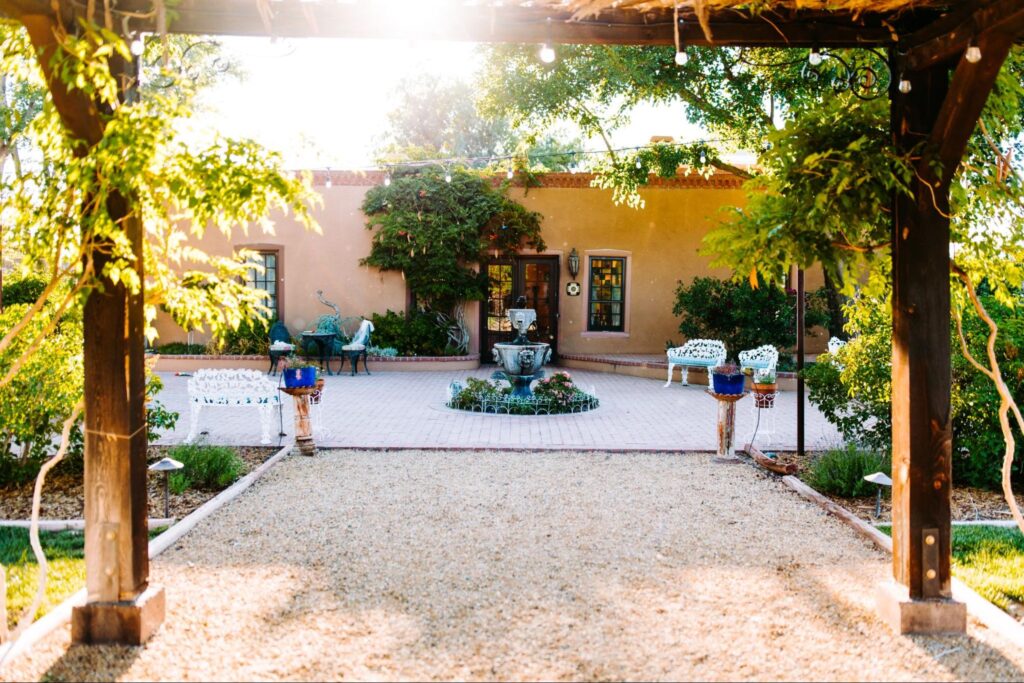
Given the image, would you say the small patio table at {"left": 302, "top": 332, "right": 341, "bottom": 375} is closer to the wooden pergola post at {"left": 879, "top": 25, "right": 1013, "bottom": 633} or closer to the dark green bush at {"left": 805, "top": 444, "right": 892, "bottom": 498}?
the dark green bush at {"left": 805, "top": 444, "right": 892, "bottom": 498}

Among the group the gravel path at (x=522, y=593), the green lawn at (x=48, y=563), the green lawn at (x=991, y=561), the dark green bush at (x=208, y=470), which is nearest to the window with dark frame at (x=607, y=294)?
the gravel path at (x=522, y=593)

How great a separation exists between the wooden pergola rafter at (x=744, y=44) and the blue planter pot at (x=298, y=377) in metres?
3.60

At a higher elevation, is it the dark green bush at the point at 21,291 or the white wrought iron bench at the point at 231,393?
the dark green bush at the point at 21,291

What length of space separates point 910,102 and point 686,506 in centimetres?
290

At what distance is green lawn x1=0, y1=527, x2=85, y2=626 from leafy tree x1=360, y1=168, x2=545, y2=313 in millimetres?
10169

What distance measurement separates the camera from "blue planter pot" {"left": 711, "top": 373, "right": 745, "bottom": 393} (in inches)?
259

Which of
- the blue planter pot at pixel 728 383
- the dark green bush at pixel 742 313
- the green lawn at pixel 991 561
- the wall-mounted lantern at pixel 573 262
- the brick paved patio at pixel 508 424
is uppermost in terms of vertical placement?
the wall-mounted lantern at pixel 573 262

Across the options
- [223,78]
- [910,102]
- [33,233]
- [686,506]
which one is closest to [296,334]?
[223,78]

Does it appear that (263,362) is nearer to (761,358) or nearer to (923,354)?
(761,358)

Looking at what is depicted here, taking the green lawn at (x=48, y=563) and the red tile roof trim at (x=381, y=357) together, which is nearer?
the green lawn at (x=48, y=563)

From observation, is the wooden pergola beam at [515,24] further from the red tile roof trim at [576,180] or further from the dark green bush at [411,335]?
the red tile roof trim at [576,180]

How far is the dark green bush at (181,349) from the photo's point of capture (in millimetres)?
13766

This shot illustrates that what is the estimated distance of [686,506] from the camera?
16.8 feet

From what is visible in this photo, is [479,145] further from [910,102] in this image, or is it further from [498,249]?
[910,102]
